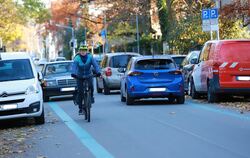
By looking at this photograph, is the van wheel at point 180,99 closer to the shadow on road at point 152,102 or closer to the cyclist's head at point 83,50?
the shadow on road at point 152,102

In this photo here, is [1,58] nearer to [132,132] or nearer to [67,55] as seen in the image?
[132,132]

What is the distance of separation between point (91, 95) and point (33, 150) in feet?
15.1

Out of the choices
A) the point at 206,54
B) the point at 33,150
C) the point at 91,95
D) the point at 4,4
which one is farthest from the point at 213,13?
the point at 4,4

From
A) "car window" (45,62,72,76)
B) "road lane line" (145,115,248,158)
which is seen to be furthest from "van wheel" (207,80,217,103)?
"car window" (45,62,72,76)

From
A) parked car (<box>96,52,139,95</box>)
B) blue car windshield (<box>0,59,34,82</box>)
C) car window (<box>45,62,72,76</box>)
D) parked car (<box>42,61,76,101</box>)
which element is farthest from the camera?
parked car (<box>96,52,139,95</box>)

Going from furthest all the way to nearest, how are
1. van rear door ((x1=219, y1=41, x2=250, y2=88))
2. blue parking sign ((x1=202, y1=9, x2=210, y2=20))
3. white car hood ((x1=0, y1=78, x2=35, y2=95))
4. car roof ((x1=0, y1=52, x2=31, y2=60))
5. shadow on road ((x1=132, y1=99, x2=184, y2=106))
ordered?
blue parking sign ((x1=202, y1=9, x2=210, y2=20)) < shadow on road ((x1=132, y1=99, x2=184, y2=106)) < van rear door ((x1=219, y1=41, x2=250, y2=88)) < car roof ((x1=0, y1=52, x2=31, y2=60)) < white car hood ((x1=0, y1=78, x2=35, y2=95))

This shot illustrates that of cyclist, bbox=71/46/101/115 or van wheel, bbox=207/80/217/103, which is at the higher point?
cyclist, bbox=71/46/101/115

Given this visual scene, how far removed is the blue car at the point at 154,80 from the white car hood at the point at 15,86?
4.95 m

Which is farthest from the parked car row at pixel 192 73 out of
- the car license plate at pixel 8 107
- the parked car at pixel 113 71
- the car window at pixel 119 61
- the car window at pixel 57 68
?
the car window at pixel 119 61

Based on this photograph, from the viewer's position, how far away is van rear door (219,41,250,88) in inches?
715

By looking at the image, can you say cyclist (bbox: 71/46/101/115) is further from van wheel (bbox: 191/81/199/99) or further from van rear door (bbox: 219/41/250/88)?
van wheel (bbox: 191/81/199/99)

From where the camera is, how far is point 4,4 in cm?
6419

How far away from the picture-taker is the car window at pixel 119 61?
26.4 meters

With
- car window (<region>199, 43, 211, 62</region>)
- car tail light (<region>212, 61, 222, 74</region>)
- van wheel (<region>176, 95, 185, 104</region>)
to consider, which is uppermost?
car window (<region>199, 43, 211, 62</region>)
